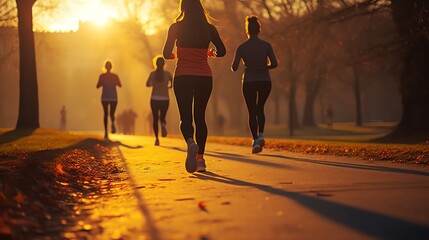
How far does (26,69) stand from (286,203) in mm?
19686

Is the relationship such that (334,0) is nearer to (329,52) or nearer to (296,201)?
(329,52)

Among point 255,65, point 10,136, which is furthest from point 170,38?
point 10,136

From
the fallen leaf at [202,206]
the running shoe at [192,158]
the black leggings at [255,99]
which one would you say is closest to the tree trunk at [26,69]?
the black leggings at [255,99]

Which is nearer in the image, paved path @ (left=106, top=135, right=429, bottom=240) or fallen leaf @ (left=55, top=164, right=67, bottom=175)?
paved path @ (left=106, top=135, right=429, bottom=240)

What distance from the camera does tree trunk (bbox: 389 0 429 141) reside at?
58.8 ft

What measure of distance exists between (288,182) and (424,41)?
42.0 feet

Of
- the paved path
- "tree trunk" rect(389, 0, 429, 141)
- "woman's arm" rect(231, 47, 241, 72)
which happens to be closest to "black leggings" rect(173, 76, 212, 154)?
the paved path

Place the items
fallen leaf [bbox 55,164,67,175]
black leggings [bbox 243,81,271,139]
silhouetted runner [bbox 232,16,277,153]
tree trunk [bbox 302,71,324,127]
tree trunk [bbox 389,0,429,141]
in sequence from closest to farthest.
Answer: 1. fallen leaf [bbox 55,164,67,175]
2. silhouetted runner [bbox 232,16,277,153]
3. black leggings [bbox 243,81,271,139]
4. tree trunk [bbox 389,0,429,141]
5. tree trunk [bbox 302,71,324,127]

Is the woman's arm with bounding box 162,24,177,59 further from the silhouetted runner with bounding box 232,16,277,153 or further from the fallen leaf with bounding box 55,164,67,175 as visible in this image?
the silhouetted runner with bounding box 232,16,277,153

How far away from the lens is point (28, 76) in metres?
23.1

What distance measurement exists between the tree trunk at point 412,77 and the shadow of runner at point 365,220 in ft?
43.3

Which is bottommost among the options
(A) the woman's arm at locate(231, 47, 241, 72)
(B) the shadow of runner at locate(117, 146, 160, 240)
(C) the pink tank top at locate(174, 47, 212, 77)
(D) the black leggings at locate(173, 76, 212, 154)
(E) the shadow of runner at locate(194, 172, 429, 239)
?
(E) the shadow of runner at locate(194, 172, 429, 239)

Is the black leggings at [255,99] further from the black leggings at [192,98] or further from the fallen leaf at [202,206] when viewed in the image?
the fallen leaf at [202,206]

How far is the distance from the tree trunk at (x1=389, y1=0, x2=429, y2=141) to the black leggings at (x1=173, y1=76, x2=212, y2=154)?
1102 centimetres
